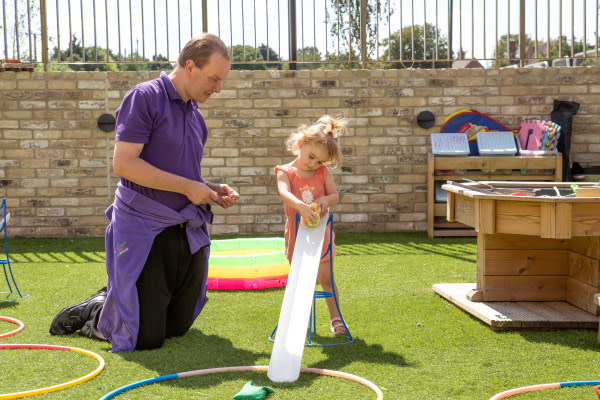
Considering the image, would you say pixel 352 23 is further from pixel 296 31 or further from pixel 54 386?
pixel 54 386

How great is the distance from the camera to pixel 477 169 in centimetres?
790

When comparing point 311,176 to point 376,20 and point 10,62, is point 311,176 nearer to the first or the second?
point 376,20

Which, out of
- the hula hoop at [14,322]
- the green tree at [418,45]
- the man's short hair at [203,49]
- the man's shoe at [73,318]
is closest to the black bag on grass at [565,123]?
the green tree at [418,45]

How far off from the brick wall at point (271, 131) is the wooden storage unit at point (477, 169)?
0.49 m

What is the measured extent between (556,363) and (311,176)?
166cm

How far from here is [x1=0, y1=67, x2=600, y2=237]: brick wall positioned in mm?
8250

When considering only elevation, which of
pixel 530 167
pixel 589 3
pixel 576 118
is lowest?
pixel 530 167

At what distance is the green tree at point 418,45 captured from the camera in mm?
8391

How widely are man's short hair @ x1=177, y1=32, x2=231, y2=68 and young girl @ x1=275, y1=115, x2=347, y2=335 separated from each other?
2.30 feet

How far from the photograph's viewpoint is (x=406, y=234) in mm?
8164

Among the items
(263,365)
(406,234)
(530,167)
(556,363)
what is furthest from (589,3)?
(263,365)

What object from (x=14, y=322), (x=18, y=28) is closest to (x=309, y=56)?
(x=18, y=28)

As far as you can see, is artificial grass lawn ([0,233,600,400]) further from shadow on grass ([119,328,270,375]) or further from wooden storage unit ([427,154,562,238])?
wooden storage unit ([427,154,562,238])

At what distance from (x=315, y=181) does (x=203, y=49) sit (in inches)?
40.4
